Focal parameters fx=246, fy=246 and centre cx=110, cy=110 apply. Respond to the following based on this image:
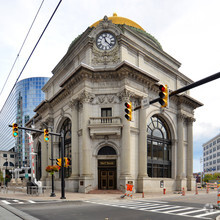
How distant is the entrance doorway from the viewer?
3012 centimetres

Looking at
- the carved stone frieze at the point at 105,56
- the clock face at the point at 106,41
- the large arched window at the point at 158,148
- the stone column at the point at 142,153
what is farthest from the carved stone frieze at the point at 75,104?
the large arched window at the point at 158,148

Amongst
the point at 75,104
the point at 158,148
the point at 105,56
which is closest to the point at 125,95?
the point at 105,56

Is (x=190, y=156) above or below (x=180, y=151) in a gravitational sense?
below

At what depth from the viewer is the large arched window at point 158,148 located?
35062 mm

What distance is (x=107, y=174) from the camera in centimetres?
3039

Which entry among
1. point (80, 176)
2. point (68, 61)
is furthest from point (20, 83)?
point (80, 176)

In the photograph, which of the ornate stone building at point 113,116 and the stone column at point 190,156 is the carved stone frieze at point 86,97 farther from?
the stone column at point 190,156

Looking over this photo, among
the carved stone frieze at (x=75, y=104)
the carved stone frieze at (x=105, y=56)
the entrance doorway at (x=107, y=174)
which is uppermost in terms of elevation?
the carved stone frieze at (x=105, y=56)

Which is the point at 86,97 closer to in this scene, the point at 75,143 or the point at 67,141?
the point at 75,143

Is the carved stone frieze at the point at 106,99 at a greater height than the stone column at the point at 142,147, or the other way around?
the carved stone frieze at the point at 106,99

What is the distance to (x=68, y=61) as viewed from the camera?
1535 inches

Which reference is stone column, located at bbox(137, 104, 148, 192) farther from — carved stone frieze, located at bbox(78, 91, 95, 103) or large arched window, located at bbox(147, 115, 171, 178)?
carved stone frieze, located at bbox(78, 91, 95, 103)

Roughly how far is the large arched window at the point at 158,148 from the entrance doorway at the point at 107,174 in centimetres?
642

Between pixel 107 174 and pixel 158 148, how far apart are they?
10183 millimetres
